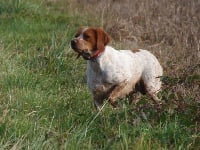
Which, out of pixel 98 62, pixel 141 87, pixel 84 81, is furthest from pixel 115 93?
pixel 84 81

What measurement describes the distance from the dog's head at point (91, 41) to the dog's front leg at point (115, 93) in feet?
1.41

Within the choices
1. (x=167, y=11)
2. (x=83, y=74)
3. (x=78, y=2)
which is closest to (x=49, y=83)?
(x=83, y=74)

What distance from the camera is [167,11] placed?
38.3ft

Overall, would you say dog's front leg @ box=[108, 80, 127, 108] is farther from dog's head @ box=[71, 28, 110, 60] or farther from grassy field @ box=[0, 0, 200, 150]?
dog's head @ box=[71, 28, 110, 60]

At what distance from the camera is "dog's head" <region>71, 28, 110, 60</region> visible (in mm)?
6277

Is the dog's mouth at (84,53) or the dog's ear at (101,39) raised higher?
the dog's ear at (101,39)

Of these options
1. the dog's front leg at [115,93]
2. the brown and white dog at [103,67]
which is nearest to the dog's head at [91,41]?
the brown and white dog at [103,67]

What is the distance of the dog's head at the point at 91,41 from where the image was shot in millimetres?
6277

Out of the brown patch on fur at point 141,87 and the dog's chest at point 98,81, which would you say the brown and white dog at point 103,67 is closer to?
the dog's chest at point 98,81

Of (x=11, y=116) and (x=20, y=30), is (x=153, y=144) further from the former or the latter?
(x=20, y=30)

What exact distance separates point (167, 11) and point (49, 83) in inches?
201

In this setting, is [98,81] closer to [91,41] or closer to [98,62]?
[98,62]

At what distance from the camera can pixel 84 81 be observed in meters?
7.63

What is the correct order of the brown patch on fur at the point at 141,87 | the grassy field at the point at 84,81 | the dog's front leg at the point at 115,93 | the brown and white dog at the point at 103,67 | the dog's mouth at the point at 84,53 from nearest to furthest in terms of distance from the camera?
1. the grassy field at the point at 84,81
2. the dog's mouth at the point at 84,53
3. the brown and white dog at the point at 103,67
4. the dog's front leg at the point at 115,93
5. the brown patch on fur at the point at 141,87
